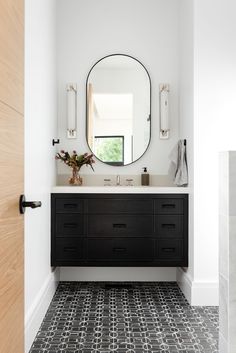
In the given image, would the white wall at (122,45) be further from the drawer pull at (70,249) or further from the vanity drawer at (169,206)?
the drawer pull at (70,249)

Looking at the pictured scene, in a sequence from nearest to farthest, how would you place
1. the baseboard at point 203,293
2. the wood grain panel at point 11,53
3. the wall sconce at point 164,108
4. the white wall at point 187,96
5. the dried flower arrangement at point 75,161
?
the wood grain panel at point 11,53
the baseboard at point 203,293
the white wall at point 187,96
the dried flower arrangement at point 75,161
the wall sconce at point 164,108

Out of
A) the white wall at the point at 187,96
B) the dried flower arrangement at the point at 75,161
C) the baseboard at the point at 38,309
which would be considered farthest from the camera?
the dried flower arrangement at the point at 75,161

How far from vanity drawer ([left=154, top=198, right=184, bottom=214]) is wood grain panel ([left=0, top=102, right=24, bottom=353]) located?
81.8 inches

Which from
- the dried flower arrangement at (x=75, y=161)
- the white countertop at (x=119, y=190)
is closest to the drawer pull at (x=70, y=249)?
the white countertop at (x=119, y=190)

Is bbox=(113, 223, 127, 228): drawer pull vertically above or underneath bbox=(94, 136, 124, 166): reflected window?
underneath

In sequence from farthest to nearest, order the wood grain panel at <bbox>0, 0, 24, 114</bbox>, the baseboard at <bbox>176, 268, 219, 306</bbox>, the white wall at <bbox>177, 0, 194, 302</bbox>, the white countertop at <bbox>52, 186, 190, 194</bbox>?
the white countertop at <bbox>52, 186, 190, 194</bbox>, the white wall at <bbox>177, 0, 194, 302</bbox>, the baseboard at <bbox>176, 268, 219, 306</bbox>, the wood grain panel at <bbox>0, 0, 24, 114</bbox>

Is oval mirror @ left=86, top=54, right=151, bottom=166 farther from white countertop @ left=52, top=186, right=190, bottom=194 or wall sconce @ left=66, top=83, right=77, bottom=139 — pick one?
white countertop @ left=52, top=186, right=190, bottom=194

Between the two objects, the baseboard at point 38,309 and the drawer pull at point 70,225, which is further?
the drawer pull at point 70,225

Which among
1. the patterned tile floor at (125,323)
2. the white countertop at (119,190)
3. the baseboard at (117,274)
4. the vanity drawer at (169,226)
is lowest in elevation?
the patterned tile floor at (125,323)

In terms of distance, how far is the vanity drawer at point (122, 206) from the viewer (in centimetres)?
342

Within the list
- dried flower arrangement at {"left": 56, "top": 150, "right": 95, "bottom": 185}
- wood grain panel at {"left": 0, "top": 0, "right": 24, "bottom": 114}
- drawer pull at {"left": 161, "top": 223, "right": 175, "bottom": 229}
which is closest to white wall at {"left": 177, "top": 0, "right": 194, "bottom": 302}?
drawer pull at {"left": 161, "top": 223, "right": 175, "bottom": 229}

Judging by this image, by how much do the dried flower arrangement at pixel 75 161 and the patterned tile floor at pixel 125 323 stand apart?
3.23 feet

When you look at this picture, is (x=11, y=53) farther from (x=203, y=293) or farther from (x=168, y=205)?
(x=203, y=293)

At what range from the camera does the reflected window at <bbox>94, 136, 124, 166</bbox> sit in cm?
386
